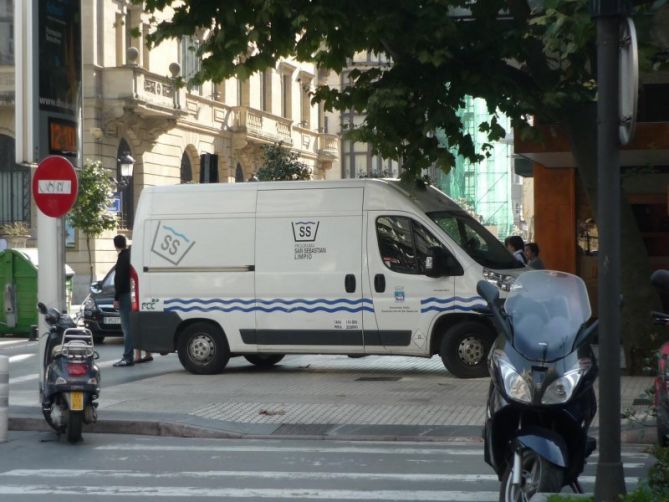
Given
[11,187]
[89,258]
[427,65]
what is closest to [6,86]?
[11,187]

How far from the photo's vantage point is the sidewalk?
37.7 feet

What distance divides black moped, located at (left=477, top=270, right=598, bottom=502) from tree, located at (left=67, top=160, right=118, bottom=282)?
2869 cm

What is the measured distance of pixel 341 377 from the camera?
16328mm

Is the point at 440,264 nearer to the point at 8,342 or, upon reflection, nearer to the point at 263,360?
the point at 263,360

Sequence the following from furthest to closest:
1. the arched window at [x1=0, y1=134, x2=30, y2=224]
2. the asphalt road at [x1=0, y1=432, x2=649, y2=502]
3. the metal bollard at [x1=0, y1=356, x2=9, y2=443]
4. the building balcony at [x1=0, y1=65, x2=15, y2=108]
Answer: the arched window at [x1=0, y1=134, x2=30, y2=224], the building balcony at [x1=0, y1=65, x2=15, y2=108], the metal bollard at [x1=0, y1=356, x2=9, y2=443], the asphalt road at [x1=0, y1=432, x2=649, y2=502]

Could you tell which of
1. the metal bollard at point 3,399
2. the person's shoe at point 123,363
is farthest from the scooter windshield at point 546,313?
the person's shoe at point 123,363

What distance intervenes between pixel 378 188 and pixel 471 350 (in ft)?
7.53

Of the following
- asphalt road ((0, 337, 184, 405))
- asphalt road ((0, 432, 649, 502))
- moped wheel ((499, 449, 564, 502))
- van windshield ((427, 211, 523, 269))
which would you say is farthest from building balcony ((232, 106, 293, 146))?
moped wheel ((499, 449, 564, 502))

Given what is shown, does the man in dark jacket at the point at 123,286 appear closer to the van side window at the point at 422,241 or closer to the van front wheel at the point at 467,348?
the van side window at the point at 422,241

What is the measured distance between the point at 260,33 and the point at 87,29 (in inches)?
1033

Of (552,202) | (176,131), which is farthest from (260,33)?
(176,131)

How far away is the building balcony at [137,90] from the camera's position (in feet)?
128

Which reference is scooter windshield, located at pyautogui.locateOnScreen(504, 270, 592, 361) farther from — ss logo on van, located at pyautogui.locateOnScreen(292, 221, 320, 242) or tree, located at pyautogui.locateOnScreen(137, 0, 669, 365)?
ss logo on van, located at pyautogui.locateOnScreen(292, 221, 320, 242)

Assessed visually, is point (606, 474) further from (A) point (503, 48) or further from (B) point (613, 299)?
(A) point (503, 48)
